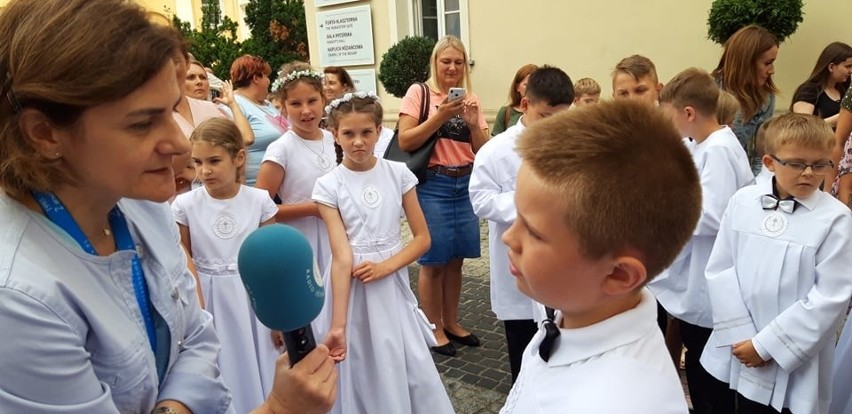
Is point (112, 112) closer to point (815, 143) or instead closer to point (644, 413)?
point (644, 413)

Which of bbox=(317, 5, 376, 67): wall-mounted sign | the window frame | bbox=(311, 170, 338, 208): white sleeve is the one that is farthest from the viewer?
bbox=(317, 5, 376, 67): wall-mounted sign

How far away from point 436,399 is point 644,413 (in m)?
2.23

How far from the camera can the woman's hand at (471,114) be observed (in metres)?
4.68

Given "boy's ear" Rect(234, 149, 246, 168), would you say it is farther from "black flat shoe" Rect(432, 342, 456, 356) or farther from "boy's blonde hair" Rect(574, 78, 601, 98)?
"boy's blonde hair" Rect(574, 78, 601, 98)

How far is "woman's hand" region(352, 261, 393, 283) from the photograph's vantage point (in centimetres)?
317

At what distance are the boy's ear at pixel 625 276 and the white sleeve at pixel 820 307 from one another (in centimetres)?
156

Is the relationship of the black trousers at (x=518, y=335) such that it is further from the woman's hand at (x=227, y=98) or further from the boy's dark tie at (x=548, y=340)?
the woman's hand at (x=227, y=98)

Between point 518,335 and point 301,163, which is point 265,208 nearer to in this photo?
point 301,163

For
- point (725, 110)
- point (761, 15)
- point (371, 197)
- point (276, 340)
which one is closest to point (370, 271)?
point (371, 197)

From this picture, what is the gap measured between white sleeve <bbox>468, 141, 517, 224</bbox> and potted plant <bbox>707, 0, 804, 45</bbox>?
4.61 metres

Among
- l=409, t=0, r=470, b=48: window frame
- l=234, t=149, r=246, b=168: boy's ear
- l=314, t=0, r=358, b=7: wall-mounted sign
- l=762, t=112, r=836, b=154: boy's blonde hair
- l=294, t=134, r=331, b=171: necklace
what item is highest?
l=314, t=0, r=358, b=7: wall-mounted sign

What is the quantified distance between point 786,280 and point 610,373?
5.74 feet

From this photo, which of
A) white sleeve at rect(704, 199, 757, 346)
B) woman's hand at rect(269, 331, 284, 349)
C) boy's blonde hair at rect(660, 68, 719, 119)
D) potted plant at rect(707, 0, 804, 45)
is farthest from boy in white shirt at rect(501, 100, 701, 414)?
potted plant at rect(707, 0, 804, 45)

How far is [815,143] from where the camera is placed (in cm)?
259
